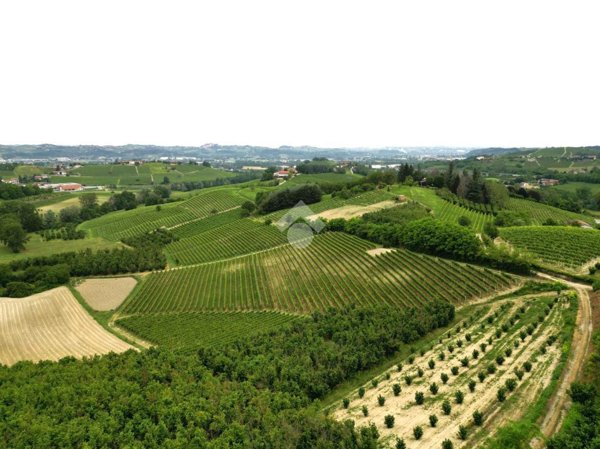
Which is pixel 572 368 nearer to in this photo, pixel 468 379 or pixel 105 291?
pixel 468 379

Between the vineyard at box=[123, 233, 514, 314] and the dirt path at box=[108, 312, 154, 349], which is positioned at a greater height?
the vineyard at box=[123, 233, 514, 314]

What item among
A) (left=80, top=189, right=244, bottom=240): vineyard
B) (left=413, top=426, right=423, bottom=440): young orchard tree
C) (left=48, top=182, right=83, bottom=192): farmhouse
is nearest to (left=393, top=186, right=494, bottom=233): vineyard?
(left=80, top=189, right=244, bottom=240): vineyard

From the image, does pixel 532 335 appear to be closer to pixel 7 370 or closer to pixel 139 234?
pixel 7 370

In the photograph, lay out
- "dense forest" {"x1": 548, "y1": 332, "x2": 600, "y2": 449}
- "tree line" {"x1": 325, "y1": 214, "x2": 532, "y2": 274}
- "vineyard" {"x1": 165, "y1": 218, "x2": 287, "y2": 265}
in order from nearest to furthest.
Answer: "dense forest" {"x1": 548, "y1": 332, "x2": 600, "y2": 449} → "tree line" {"x1": 325, "y1": 214, "x2": 532, "y2": 274} → "vineyard" {"x1": 165, "y1": 218, "x2": 287, "y2": 265}

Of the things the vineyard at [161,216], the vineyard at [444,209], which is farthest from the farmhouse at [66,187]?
the vineyard at [444,209]

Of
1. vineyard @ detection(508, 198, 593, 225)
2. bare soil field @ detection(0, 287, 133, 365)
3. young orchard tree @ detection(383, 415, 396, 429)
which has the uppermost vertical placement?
vineyard @ detection(508, 198, 593, 225)

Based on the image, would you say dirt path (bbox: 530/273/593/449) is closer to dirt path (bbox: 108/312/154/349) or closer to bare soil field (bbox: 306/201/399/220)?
dirt path (bbox: 108/312/154/349)
